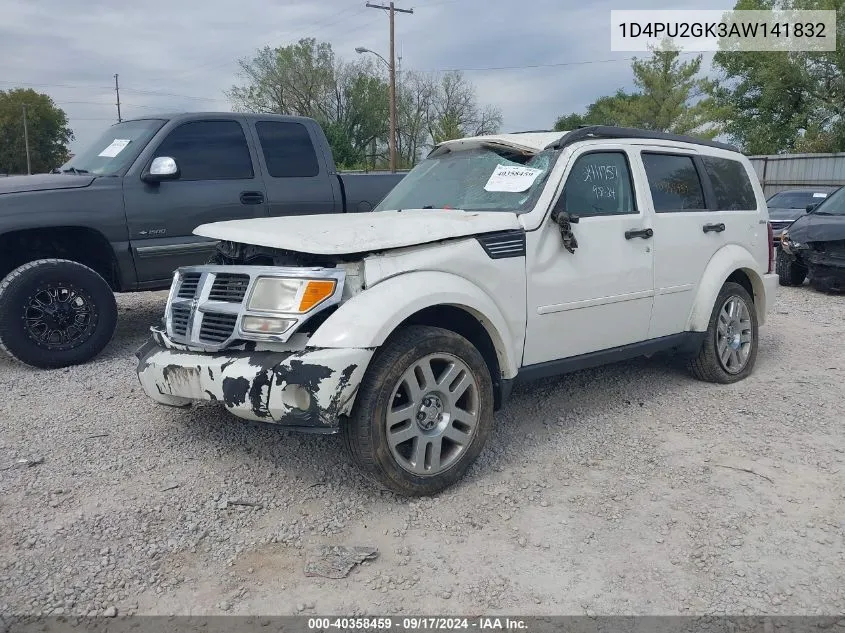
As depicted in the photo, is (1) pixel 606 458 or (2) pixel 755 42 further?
(2) pixel 755 42

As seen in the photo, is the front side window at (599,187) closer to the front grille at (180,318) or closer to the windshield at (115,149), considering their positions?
the front grille at (180,318)

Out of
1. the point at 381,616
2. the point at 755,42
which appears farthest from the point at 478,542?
the point at 755,42

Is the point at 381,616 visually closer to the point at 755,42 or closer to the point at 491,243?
the point at 491,243

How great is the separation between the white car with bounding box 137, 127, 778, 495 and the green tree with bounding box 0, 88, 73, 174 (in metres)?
65.4

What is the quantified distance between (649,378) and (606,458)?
1.66 m

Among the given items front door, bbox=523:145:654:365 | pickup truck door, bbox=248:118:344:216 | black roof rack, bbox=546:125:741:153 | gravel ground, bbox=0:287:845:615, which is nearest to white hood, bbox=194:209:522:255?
front door, bbox=523:145:654:365

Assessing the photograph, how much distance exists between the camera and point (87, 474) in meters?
3.85

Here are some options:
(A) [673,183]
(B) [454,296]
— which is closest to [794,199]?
(A) [673,183]

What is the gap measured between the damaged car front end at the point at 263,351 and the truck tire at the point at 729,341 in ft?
10.0

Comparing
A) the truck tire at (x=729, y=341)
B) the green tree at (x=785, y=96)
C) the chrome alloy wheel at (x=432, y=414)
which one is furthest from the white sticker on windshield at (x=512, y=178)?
the green tree at (x=785, y=96)

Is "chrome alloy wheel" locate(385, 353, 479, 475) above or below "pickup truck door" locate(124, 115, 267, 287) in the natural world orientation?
below

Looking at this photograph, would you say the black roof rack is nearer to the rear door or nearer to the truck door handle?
the rear door

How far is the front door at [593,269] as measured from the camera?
4121mm

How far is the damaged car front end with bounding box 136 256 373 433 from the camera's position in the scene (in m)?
3.23
